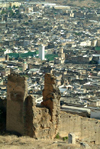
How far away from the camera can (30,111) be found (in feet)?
50.9

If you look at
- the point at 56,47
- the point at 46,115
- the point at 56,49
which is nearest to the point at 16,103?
the point at 46,115

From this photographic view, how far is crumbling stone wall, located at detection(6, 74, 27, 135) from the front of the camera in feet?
51.1

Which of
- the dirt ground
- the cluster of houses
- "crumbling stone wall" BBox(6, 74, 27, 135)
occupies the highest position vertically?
"crumbling stone wall" BBox(6, 74, 27, 135)

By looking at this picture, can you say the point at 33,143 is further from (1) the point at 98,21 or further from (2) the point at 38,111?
(1) the point at 98,21

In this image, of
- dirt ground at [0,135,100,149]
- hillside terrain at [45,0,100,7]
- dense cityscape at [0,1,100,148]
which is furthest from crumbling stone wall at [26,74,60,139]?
hillside terrain at [45,0,100,7]

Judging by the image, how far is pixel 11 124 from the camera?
16000 mm

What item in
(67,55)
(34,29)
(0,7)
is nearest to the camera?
(67,55)

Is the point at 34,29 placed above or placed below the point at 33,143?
below

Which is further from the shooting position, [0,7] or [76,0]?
[76,0]

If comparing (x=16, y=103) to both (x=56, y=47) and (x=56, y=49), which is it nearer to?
(x=56, y=49)

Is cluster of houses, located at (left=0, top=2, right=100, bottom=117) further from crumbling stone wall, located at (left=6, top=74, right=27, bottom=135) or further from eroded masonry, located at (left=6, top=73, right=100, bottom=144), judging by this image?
crumbling stone wall, located at (left=6, top=74, right=27, bottom=135)

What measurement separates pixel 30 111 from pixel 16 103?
57 centimetres

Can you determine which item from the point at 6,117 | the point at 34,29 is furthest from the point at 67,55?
the point at 6,117

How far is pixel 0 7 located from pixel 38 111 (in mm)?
109643
